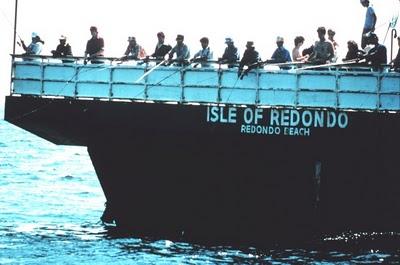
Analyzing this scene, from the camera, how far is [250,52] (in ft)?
69.5

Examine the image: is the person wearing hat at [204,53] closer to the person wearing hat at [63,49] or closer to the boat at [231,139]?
the boat at [231,139]

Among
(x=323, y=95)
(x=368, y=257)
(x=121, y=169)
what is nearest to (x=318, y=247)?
(x=368, y=257)

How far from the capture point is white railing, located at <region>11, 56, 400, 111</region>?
20781 millimetres

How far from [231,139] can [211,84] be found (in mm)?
1513

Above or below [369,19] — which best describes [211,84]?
below

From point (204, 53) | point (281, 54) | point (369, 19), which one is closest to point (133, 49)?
point (204, 53)

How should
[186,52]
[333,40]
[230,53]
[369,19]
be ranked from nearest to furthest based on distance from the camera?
[369,19], [333,40], [230,53], [186,52]

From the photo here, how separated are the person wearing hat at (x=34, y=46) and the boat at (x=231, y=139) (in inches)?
11.8

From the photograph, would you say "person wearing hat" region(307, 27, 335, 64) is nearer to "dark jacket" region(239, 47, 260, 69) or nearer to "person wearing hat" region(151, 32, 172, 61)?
"dark jacket" region(239, 47, 260, 69)

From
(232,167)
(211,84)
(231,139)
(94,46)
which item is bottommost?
(232,167)

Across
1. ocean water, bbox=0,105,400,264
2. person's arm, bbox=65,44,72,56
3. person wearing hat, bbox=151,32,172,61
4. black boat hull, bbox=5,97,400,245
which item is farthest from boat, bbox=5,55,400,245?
ocean water, bbox=0,105,400,264

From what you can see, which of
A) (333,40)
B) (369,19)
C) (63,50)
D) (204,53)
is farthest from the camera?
(63,50)

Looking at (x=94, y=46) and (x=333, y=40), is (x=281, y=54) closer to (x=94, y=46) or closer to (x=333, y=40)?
(x=333, y=40)

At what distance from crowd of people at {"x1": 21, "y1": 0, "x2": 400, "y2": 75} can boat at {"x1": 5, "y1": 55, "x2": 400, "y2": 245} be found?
28 centimetres
